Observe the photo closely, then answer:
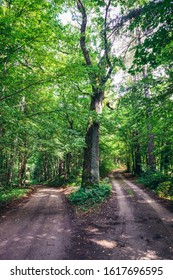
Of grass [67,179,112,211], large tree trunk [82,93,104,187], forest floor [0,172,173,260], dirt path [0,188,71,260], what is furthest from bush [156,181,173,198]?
dirt path [0,188,71,260]

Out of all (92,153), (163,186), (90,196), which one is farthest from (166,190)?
(92,153)

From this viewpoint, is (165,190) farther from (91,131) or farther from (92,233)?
(92,233)

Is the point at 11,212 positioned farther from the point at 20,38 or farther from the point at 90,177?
the point at 20,38

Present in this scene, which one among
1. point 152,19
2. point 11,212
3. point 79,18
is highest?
point 79,18

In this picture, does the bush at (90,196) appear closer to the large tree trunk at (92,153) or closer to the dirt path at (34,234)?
the large tree trunk at (92,153)

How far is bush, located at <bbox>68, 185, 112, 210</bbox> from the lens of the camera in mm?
10930

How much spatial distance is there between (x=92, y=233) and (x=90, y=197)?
15.1ft

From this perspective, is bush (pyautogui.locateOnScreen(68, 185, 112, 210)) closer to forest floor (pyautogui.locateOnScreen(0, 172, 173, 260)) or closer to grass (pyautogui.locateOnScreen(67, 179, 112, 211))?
grass (pyautogui.locateOnScreen(67, 179, 112, 211))

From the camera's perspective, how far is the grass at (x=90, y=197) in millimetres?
10797

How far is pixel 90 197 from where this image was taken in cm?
1152
